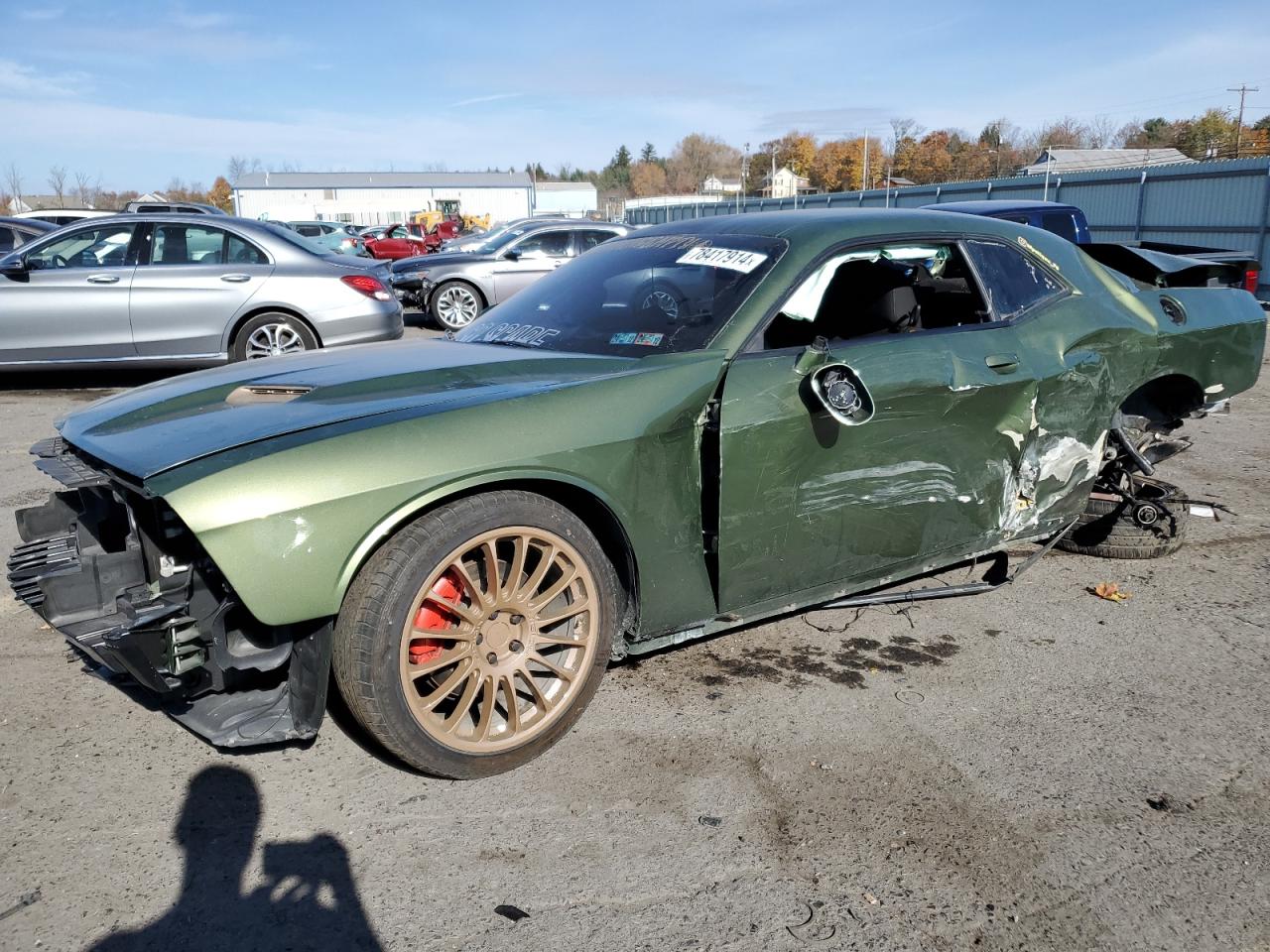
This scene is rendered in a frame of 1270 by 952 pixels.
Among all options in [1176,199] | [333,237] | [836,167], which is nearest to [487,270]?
[1176,199]

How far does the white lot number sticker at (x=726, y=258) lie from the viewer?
136 inches

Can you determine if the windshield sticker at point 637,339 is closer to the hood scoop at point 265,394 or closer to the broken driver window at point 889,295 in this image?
the broken driver window at point 889,295

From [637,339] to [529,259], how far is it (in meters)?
10.9

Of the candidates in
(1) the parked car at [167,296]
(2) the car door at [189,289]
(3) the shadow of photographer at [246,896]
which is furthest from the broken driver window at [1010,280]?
(2) the car door at [189,289]

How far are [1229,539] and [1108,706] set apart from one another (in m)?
2.21

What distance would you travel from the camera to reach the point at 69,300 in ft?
27.8

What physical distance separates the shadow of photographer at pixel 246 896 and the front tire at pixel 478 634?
1.21 feet

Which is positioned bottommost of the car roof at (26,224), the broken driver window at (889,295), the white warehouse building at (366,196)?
the broken driver window at (889,295)

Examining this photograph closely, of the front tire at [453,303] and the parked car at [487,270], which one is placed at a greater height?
the parked car at [487,270]

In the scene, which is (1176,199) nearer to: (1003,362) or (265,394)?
(1003,362)

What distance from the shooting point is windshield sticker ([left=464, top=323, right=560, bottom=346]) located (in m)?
3.68

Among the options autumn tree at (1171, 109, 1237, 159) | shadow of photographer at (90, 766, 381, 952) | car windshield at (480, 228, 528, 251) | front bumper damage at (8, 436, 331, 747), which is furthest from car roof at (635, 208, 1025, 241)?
autumn tree at (1171, 109, 1237, 159)

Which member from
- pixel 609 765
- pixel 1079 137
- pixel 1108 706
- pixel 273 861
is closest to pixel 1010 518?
pixel 1108 706

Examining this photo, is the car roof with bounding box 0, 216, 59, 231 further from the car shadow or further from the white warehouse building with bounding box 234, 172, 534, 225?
the white warehouse building with bounding box 234, 172, 534, 225
